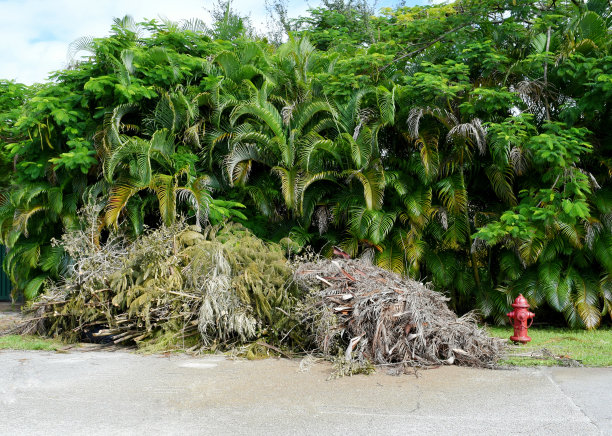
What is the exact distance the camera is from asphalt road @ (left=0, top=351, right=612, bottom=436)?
4.85m

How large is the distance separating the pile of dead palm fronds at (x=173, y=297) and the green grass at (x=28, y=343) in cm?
19

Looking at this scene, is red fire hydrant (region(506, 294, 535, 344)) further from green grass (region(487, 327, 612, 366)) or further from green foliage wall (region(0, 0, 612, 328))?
green foliage wall (region(0, 0, 612, 328))

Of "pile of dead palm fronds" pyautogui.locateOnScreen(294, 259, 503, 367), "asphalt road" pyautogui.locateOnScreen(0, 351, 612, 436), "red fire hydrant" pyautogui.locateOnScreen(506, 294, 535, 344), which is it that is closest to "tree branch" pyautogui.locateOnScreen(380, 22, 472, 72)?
"red fire hydrant" pyautogui.locateOnScreen(506, 294, 535, 344)

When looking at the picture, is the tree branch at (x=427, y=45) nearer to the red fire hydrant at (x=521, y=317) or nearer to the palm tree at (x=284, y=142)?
the palm tree at (x=284, y=142)

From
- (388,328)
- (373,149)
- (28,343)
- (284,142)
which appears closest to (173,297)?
(28,343)

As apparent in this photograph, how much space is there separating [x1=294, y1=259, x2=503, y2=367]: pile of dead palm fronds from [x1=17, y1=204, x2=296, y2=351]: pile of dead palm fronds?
0.78 meters

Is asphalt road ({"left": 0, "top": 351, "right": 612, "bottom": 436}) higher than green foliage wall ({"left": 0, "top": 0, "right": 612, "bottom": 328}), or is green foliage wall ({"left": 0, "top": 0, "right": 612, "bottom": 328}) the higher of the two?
green foliage wall ({"left": 0, "top": 0, "right": 612, "bottom": 328})

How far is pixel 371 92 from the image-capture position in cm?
1158

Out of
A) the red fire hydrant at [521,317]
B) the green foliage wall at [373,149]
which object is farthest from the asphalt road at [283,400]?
the green foliage wall at [373,149]

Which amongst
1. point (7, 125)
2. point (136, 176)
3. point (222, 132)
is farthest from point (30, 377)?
point (7, 125)

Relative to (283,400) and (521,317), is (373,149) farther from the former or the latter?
(283,400)

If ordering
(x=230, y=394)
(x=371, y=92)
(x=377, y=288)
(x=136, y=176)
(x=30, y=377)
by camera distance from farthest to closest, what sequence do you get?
1. (x=371, y=92)
2. (x=136, y=176)
3. (x=377, y=288)
4. (x=30, y=377)
5. (x=230, y=394)

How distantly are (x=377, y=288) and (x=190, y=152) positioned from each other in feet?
18.7

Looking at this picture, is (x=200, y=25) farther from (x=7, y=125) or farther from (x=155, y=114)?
(x=7, y=125)
